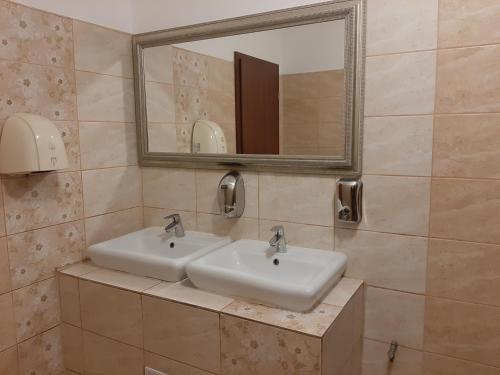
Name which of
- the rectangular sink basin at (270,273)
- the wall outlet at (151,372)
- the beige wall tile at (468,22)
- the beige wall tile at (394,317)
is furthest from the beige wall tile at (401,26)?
the wall outlet at (151,372)

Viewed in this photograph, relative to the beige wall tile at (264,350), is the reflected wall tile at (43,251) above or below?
above

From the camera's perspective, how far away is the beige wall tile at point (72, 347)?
5.50 ft

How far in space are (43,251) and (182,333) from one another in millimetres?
713

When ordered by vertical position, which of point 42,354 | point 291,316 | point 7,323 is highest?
point 291,316

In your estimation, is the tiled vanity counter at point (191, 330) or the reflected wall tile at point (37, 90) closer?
the tiled vanity counter at point (191, 330)

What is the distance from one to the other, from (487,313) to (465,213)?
356mm

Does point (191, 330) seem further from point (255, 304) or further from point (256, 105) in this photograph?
point (256, 105)

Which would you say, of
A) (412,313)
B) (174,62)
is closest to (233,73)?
(174,62)

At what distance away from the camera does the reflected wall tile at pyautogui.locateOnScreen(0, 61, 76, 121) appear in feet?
4.84

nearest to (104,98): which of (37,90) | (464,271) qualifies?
(37,90)

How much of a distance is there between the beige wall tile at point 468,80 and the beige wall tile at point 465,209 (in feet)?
0.83

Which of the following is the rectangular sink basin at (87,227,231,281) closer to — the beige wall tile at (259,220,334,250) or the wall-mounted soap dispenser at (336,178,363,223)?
the beige wall tile at (259,220,334,250)

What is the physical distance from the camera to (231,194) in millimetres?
1712

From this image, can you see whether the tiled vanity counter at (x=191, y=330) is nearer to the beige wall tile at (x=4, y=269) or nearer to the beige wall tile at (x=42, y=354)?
the beige wall tile at (x=42, y=354)
